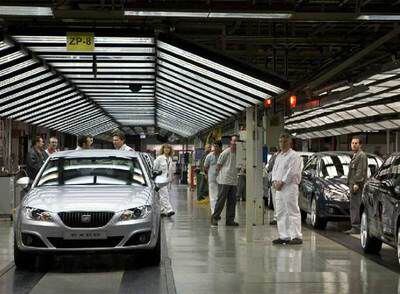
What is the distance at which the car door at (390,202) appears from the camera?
9728 millimetres

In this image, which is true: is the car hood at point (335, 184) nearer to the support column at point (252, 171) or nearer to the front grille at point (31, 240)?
the support column at point (252, 171)

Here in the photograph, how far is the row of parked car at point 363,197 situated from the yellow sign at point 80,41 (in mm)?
5310

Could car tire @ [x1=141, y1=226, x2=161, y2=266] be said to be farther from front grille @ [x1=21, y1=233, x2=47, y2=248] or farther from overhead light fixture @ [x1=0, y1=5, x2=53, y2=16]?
overhead light fixture @ [x1=0, y1=5, x2=53, y2=16]

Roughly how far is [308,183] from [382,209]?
6003 millimetres

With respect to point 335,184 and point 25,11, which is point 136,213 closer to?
point 25,11

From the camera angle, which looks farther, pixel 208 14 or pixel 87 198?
pixel 208 14

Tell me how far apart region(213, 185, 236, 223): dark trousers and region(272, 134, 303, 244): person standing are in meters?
3.05

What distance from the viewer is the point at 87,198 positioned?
376 inches

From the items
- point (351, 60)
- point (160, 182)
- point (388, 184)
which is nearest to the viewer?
point (388, 184)

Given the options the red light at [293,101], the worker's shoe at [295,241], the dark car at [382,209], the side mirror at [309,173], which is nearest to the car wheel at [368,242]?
the dark car at [382,209]

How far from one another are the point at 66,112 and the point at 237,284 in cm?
2048

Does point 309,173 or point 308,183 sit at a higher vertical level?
point 309,173

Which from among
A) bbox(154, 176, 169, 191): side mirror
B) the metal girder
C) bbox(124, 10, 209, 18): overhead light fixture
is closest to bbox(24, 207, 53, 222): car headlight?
bbox(154, 176, 169, 191): side mirror

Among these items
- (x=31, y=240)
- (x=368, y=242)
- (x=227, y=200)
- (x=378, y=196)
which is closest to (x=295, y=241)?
(x=368, y=242)
